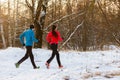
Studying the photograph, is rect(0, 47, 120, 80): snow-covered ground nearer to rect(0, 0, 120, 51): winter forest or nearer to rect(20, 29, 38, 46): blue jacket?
rect(20, 29, 38, 46): blue jacket

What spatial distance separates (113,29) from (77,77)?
4.43m

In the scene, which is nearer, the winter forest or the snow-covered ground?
the snow-covered ground

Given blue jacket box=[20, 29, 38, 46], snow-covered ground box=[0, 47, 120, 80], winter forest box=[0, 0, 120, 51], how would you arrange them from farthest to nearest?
winter forest box=[0, 0, 120, 51] < blue jacket box=[20, 29, 38, 46] < snow-covered ground box=[0, 47, 120, 80]

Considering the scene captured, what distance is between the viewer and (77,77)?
33.9ft

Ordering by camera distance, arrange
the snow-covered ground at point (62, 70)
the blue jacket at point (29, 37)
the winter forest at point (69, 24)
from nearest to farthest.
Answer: the snow-covered ground at point (62, 70) → the blue jacket at point (29, 37) → the winter forest at point (69, 24)

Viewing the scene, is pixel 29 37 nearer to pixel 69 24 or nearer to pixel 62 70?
pixel 62 70

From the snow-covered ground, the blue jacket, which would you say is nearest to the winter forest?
the snow-covered ground

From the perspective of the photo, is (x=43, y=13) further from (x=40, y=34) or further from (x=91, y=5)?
(x=91, y=5)

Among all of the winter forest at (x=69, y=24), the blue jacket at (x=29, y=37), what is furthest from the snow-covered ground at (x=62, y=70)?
the winter forest at (x=69, y=24)

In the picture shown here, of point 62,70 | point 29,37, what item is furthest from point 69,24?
point 62,70

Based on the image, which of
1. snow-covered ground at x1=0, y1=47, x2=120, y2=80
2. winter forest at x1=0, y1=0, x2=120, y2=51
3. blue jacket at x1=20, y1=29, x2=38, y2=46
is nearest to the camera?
snow-covered ground at x1=0, y1=47, x2=120, y2=80

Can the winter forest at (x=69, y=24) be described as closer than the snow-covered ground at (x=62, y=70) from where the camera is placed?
No

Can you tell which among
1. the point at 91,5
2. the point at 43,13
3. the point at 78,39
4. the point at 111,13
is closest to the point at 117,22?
the point at 111,13

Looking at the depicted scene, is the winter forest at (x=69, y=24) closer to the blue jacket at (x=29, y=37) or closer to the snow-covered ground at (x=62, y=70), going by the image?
the snow-covered ground at (x=62, y=70)
